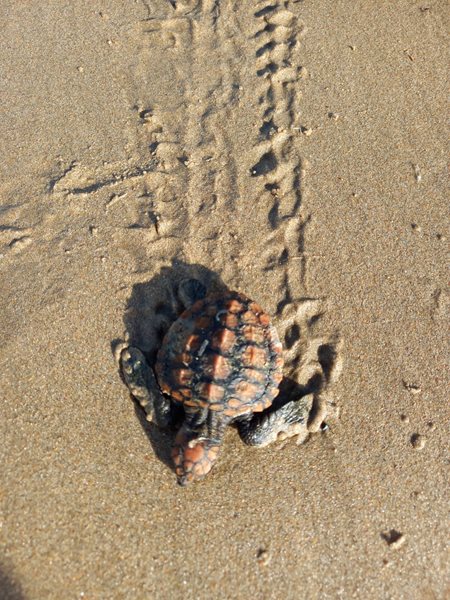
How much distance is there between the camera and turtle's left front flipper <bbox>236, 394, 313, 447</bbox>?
3.85 meters

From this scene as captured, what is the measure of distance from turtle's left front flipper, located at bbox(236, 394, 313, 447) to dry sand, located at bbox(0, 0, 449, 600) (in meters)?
0.11

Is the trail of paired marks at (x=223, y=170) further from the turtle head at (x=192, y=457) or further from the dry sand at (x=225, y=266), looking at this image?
the turtle head at (x=192, y=457)

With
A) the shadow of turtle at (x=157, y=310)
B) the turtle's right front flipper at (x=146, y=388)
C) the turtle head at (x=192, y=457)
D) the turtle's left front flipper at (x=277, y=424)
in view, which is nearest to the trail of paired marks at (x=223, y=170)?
the shadow of turtle at (x=157, y=310)

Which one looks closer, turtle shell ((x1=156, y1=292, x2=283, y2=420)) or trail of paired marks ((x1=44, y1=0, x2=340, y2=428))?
turtle shell ((x1=156, y1=292, x2=283, y2=420))

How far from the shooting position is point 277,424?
3867 mm

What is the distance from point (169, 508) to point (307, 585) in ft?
3.52

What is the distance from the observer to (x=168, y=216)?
15.3ft

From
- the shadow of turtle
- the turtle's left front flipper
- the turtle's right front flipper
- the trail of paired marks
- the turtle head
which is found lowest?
the turtle's left front flipper

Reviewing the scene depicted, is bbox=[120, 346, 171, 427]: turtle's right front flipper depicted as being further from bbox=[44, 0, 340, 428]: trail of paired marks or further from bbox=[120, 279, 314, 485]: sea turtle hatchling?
bbox=[44, 0, 340, 428]: trail of paired marks

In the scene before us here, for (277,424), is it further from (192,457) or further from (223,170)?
(223,170)

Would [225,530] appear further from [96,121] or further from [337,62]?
[337,62]

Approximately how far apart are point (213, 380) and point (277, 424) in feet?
2.06

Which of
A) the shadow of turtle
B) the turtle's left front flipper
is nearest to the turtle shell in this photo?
the turtle's left front flipper

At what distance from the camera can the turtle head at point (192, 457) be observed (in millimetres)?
3564
